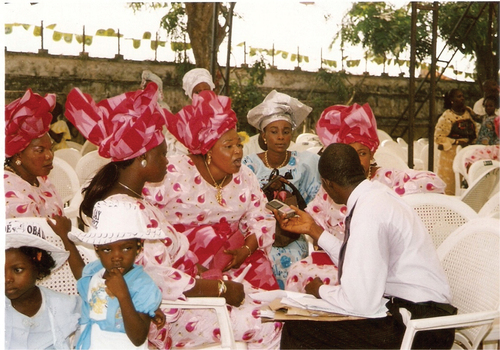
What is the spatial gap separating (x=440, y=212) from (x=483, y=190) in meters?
1.85

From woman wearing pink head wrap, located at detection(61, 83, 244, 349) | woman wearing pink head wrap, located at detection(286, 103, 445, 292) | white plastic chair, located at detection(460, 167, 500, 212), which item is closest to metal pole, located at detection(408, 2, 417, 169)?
white plastic chair, located at detection(460, 167, 500, 212)

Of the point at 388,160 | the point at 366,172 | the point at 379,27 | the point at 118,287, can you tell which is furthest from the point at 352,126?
the point at 379,27

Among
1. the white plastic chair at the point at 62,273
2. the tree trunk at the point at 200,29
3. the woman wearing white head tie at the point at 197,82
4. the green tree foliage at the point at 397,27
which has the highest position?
the green tree foliage at the point at 397,27

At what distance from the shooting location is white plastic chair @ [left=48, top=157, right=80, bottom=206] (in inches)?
217

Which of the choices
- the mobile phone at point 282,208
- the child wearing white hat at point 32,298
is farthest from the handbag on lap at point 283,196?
the child wearing white hat at point 32,298

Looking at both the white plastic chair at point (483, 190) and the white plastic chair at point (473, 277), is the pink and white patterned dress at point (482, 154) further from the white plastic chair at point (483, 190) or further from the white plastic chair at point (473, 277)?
the white plastic chair at point (473, 277)

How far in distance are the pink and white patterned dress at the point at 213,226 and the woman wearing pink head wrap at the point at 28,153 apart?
58cm

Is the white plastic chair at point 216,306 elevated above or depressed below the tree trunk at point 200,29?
below

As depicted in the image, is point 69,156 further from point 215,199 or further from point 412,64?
point 412,64

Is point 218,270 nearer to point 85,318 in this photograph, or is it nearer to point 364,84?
A: point 85,318

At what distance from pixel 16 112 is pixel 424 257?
2219 millimetres

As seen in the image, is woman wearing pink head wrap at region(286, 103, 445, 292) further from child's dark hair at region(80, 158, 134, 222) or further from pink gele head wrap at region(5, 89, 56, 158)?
pink gele head wrap at region(5, 89, 56, 158)

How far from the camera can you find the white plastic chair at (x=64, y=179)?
5.52 metres

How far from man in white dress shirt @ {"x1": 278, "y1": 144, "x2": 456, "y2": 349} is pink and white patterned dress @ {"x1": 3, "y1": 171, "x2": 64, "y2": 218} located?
1472mm
